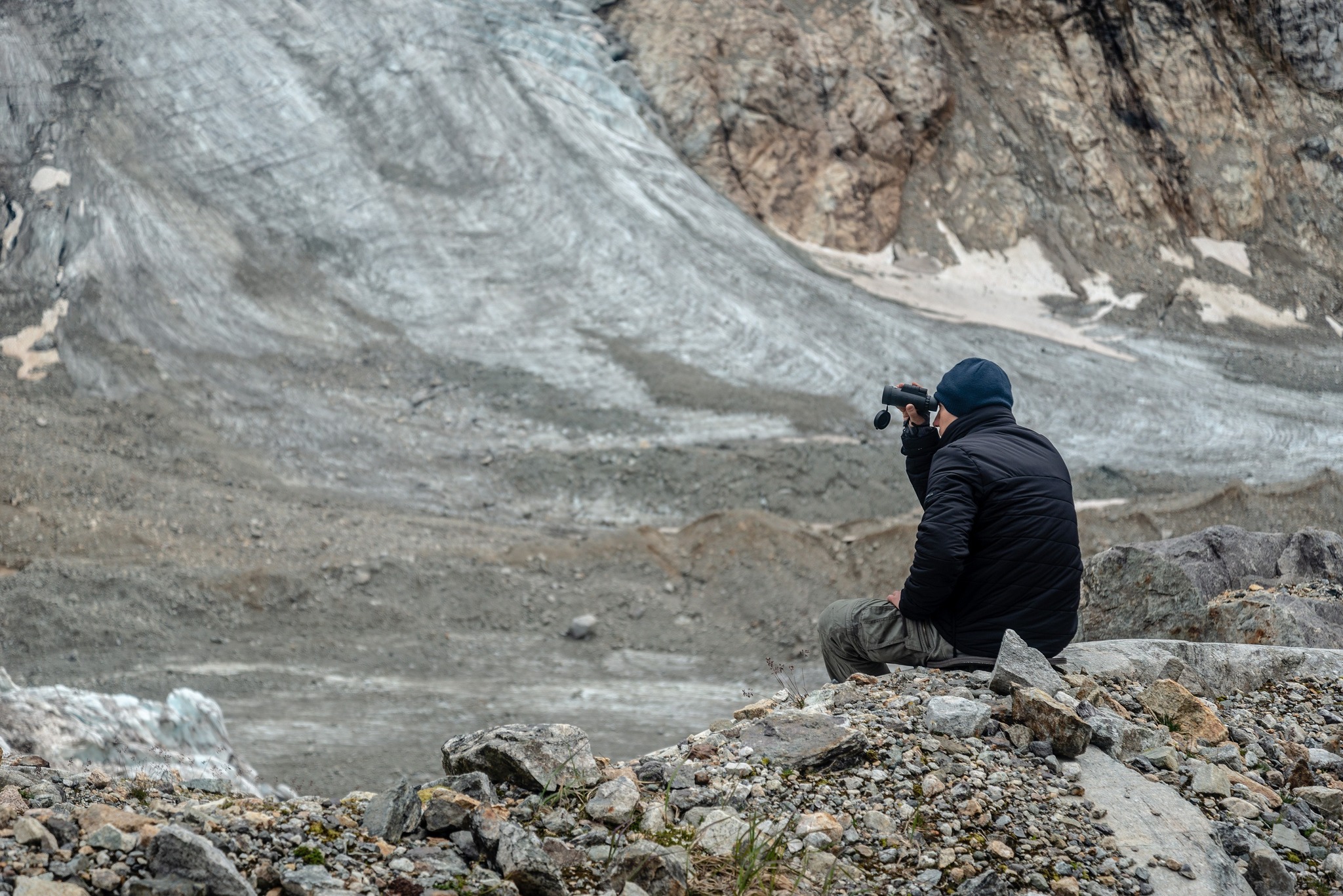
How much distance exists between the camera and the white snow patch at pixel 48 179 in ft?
67.2

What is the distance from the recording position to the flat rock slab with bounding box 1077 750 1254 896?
317cm

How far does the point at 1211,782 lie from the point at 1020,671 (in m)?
0.69

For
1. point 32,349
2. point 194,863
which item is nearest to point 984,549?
point 194,863

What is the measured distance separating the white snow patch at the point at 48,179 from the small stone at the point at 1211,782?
71.3ft

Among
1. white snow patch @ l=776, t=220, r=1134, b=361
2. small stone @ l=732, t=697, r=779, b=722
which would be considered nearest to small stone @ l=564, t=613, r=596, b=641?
small stone @ l=732, t=697, r=779, b=722

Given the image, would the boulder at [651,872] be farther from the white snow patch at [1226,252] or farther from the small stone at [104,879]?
the white snow patch at [1226,252]

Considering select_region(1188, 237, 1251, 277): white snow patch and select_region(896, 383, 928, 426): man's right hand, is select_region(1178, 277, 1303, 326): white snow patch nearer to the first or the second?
select_region(1188, 237, 1251, 277): white snow patch

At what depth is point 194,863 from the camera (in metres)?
2.61

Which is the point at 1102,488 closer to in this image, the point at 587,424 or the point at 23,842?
the point at 587,424

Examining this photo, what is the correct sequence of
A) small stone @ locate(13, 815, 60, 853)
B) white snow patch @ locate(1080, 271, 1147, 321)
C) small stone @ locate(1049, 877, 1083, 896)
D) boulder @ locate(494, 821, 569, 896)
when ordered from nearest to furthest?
1. small stone @ locate(13, 815, 60, 853)
2. boulder @ locate(494, 821, 569, 896)
3. small stone @ locate(1049, 877, 1083, 896)
4. white snow patch @ locate(1080, 271, 1147, 321)

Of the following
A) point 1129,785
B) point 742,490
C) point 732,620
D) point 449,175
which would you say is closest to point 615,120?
point 449,175

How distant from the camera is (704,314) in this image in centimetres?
2117

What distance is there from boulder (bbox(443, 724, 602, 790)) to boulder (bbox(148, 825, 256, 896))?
0.97 m

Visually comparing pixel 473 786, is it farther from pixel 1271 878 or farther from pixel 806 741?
pixel 1271 878
